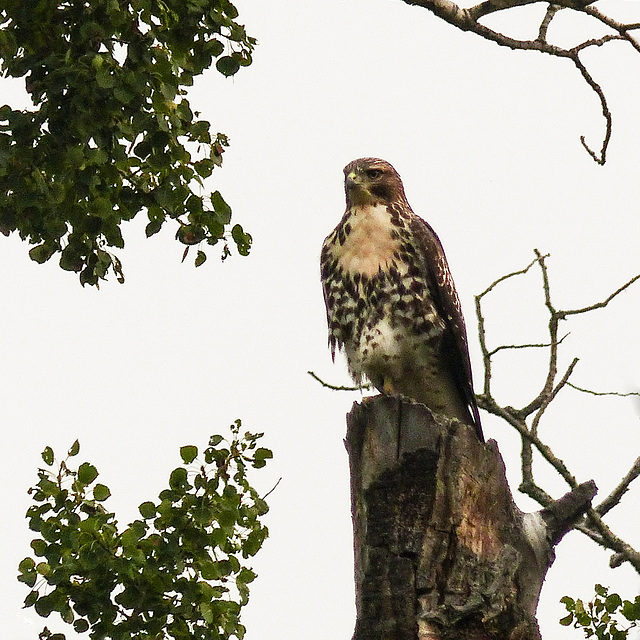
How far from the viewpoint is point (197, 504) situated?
3.44 metres

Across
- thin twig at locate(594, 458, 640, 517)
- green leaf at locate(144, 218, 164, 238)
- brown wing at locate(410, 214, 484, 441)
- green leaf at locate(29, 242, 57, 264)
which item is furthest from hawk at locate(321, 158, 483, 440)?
green leaf at locate(29, 242, 57, 264)

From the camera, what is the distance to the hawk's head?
5.61 m

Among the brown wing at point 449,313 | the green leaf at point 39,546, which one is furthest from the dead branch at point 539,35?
the green leaf at point 39,546

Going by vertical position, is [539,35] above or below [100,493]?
above

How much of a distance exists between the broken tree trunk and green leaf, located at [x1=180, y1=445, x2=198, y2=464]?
58cm

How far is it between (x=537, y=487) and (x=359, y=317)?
4.03 feet

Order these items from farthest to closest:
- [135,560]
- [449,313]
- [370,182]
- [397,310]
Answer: [370,182] < [449,313] < [397,310] < [135,560]

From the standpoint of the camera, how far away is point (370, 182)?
18.5 ft

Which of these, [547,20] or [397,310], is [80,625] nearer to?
[397,310]

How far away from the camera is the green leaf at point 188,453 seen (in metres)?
3.47

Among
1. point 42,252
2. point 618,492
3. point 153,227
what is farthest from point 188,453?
point 618,492

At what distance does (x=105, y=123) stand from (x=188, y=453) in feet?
3.34

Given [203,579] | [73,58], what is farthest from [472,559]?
[73,58]

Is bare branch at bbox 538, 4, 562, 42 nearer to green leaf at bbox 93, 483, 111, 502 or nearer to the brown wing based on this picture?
the brown wing
